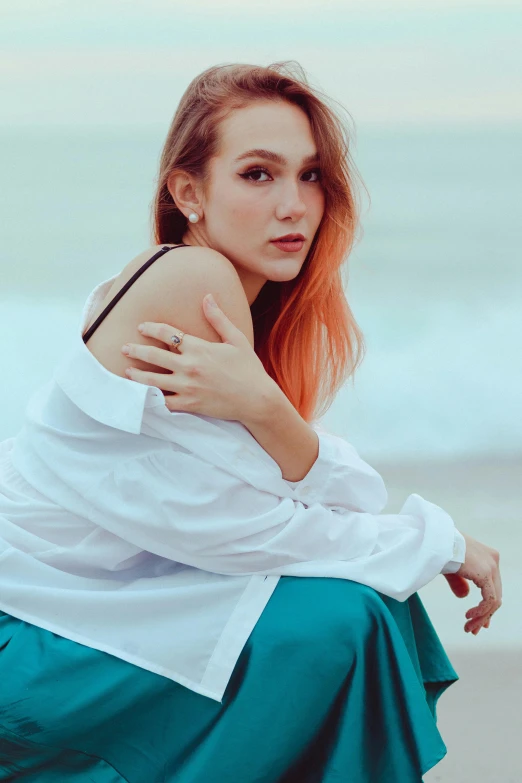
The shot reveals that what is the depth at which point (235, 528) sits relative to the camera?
57.8 inches

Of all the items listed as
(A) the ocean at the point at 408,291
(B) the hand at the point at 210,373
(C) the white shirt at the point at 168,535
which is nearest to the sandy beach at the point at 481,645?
(A) the ocean at the point at 408,291

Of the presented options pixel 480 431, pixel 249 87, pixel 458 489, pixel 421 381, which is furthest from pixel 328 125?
pixel 421 381

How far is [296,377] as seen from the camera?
209 cm

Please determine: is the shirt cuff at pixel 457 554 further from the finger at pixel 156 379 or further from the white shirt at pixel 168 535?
the finger at pixel 156 379

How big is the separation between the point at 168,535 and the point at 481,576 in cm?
52

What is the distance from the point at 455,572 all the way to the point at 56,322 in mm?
4906

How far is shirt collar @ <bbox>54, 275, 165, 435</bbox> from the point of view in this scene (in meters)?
1.48

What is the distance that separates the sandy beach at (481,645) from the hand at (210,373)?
97 cm

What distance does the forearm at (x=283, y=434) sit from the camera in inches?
60.5

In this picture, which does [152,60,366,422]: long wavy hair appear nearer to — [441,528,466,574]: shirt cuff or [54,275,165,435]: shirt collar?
[54,275,165,435]: shirt collar

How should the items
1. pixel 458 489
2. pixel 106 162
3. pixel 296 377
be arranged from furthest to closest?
pixel 106 162
pixel 458 489
pixel 296 377

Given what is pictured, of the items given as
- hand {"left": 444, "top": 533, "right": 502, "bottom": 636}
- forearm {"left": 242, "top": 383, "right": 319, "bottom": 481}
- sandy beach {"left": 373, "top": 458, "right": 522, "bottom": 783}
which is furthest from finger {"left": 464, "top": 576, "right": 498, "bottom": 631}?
sandy beach {"left": 373, "top": 458, "right": 522, "bottom": 783}

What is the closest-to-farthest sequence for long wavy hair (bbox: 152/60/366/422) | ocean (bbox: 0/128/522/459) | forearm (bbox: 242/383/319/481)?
forearm (bbox: 242/383/319/481), long wavy hair (bbox: 152/60/366/422), ocean (bbox: 0/128/522/459)

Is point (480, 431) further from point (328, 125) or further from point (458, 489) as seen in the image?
point (328, 125)
